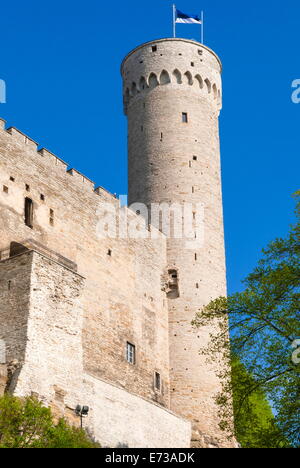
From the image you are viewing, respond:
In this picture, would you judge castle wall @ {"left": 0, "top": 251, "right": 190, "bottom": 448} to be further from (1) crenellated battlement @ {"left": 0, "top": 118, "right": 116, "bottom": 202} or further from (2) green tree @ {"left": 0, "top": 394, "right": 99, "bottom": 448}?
(1) crenellated battlement @ {"left": 0, "top": 118, "right": 116, "bottom": 202}

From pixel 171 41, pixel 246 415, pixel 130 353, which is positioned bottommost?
pixel 246 415

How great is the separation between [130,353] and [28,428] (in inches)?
457

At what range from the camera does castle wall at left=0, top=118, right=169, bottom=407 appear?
27.7m

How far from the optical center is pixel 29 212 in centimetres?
2783

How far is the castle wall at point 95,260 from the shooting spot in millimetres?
27656

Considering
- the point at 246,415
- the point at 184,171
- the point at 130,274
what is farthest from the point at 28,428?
the point at 184,171

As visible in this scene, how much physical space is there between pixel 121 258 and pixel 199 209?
4547 millimetres

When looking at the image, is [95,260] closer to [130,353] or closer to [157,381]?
[130,353]

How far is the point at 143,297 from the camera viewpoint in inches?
1259

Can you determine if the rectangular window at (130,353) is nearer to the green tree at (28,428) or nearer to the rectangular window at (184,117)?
the rectangular window at (184,117)

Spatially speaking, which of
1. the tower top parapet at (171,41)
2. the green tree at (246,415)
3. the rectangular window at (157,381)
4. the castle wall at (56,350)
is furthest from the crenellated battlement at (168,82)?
the green tree at (246,415)

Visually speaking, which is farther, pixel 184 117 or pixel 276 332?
pixel 184 117
